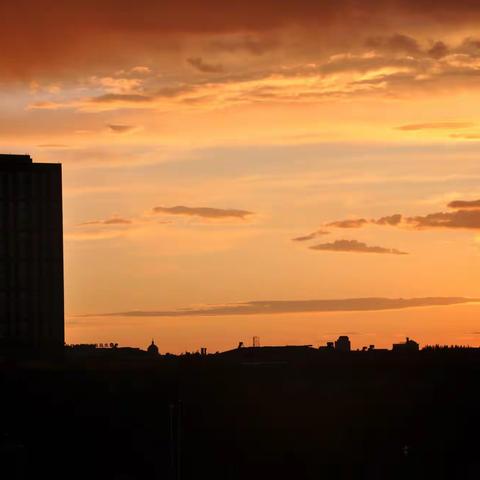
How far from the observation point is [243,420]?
99.1 m

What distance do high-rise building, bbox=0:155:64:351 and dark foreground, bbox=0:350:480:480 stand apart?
13.2 feet

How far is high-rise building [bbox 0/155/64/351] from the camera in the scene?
360 feet

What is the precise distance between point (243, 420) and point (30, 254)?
75.5ft

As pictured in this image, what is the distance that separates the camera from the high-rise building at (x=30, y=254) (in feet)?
360

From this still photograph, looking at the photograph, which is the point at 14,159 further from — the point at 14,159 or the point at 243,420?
the point at 243,420

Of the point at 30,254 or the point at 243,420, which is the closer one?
the point at 243,420

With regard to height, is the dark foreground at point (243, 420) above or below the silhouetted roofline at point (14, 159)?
below

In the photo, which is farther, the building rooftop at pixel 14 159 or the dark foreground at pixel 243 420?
the building rooftop at pixel 14 159

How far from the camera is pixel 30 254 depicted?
111 m

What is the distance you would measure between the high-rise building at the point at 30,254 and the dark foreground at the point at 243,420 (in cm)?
403

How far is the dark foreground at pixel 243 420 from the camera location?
85.7 m

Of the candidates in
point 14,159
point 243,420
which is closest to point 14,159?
point 14,159

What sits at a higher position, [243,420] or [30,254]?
[30,254]

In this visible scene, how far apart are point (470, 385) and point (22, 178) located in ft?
123
